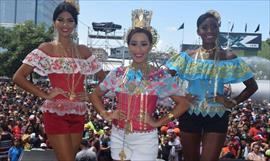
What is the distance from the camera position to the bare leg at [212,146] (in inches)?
150

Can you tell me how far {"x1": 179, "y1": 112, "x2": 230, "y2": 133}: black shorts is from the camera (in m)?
3.86

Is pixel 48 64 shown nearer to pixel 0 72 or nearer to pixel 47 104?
pixel 47 104

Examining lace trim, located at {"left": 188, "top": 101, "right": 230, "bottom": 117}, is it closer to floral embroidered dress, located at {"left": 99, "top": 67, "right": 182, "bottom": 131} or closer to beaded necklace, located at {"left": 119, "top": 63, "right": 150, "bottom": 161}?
floral embroidered dress, located at {"left": 99, "top": 67, "right": 182, "bottom": 131}

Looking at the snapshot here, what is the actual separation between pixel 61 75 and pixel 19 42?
4070 centimetres

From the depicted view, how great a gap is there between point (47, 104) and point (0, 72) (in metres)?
42.9

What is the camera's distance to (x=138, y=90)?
3385 mm

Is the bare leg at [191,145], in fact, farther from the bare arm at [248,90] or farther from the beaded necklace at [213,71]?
the bare arm at [248,90]

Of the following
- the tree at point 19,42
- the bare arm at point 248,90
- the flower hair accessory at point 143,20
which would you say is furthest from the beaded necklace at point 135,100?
the tree at point 19,42

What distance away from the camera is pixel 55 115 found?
3672mm

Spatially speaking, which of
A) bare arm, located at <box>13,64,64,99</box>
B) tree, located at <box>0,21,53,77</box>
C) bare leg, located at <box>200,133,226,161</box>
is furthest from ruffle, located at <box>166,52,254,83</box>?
tree, located at <box>0,21,53,77</box>

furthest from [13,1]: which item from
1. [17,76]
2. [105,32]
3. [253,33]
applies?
[17,76]

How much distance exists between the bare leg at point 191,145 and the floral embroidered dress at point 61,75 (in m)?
0.94

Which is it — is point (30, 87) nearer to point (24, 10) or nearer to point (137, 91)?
point (137, 91)

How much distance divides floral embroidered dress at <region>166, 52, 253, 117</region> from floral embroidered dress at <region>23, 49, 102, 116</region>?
2.91ft
